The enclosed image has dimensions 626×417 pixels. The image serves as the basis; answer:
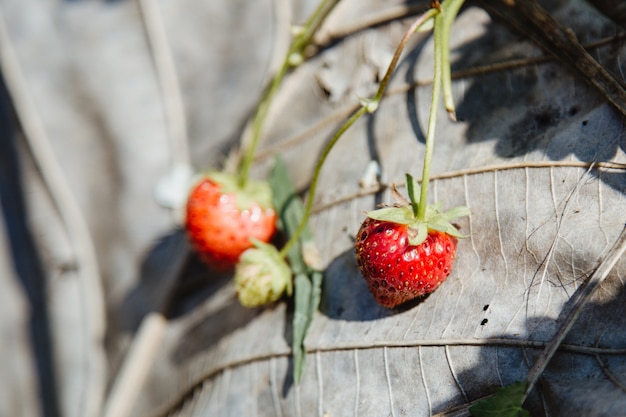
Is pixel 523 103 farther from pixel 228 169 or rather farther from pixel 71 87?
pixel 71 87

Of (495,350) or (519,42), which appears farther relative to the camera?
(519,42)

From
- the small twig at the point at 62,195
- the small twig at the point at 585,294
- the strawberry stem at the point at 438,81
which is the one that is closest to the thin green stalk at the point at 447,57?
the strawberry stem at the point at 438,81

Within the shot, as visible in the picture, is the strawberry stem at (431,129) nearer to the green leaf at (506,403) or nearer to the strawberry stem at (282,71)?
the green leaf at (506,403)

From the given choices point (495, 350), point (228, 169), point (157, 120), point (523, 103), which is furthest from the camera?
point (157, 120)

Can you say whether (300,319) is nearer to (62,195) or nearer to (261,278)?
(261,278)

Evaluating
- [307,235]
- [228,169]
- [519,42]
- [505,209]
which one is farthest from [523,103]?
[228,169]

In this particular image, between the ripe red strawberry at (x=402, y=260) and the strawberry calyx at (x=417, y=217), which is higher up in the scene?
the strawberry calyx at (x=417, y=217)
